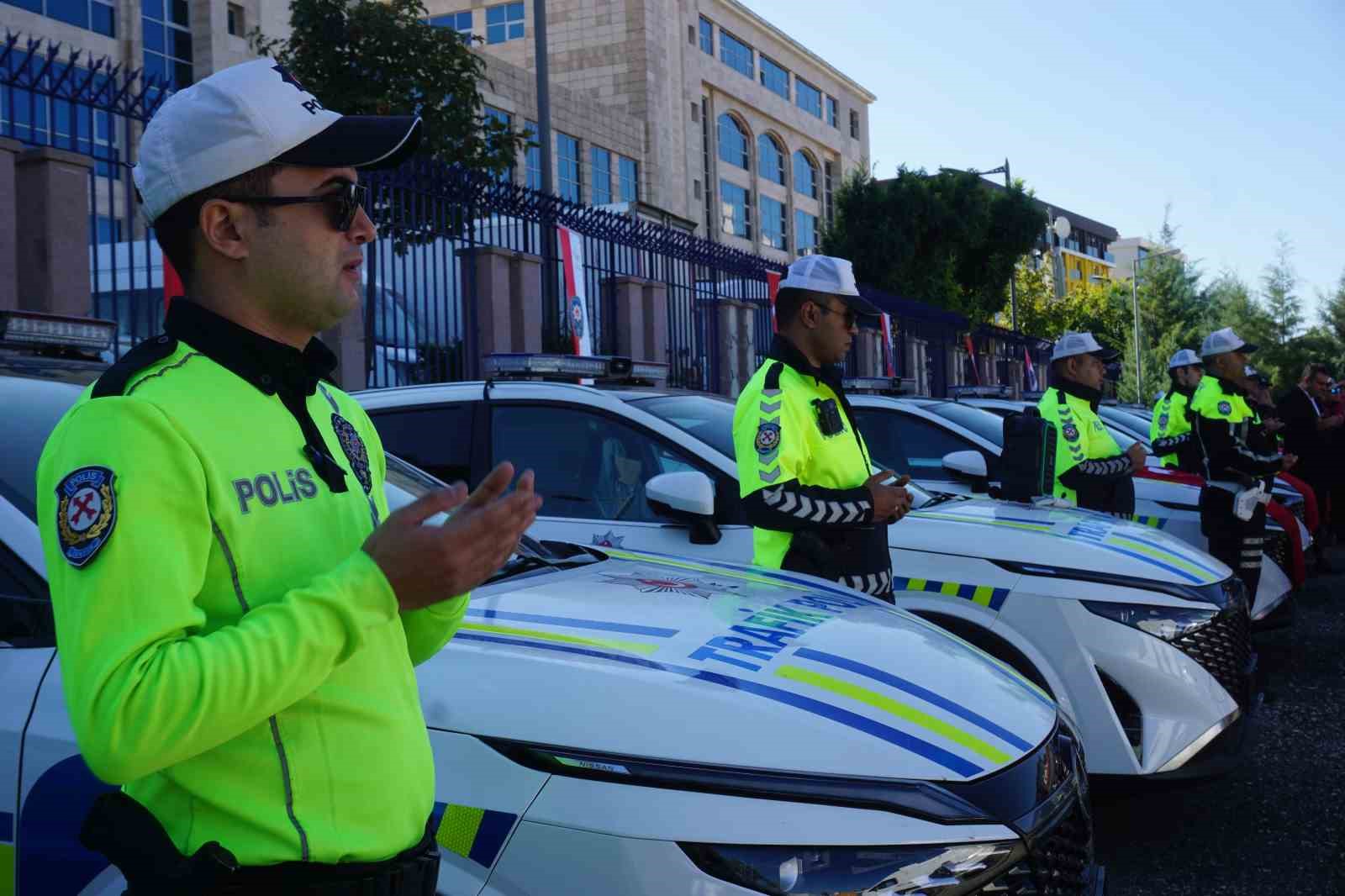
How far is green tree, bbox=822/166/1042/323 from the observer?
29.3 m

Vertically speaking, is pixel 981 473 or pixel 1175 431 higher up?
pixel 1175 431

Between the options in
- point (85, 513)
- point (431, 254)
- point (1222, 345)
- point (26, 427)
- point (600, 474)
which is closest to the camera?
point (85, 513)

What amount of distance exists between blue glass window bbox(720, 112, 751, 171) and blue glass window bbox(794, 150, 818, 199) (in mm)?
4538

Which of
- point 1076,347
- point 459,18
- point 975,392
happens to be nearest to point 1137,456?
point 1076,347

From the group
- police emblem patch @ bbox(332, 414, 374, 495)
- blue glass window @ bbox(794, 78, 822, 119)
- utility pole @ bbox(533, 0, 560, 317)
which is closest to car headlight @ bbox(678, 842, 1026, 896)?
police emblem patch @ bbox(332, 414, 374, 495)

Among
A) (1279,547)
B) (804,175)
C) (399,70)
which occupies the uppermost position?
(804,175)

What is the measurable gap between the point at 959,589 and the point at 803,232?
168ft

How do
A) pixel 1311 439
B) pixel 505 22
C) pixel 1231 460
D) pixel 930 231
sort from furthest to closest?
pixel 505 22
pixel 930 231
pixel 1311 439
pixel 1231 460

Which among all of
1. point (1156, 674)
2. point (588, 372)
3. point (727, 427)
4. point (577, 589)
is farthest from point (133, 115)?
point (1156, 674)

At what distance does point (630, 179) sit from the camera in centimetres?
4059

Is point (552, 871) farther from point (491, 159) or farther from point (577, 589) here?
point (491, 159)

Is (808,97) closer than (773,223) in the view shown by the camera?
No

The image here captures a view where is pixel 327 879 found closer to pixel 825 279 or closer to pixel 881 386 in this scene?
pixel 825 279

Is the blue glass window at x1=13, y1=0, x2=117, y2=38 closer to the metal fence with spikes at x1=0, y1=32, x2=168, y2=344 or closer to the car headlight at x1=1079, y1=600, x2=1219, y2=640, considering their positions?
the metal fence with spikes at x1=0, y1=32, x2=168, y2=344
